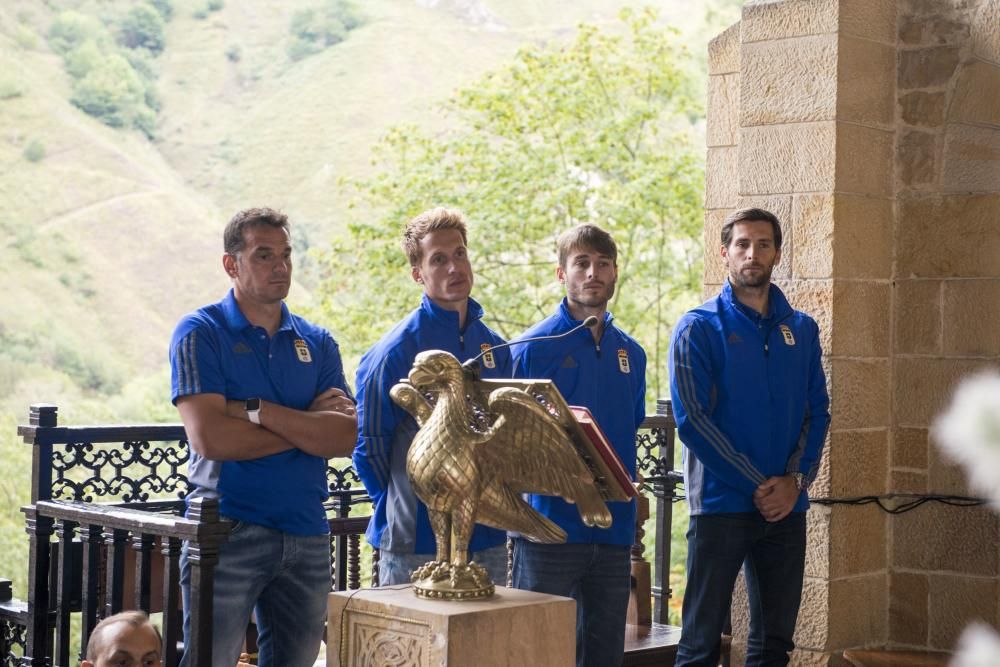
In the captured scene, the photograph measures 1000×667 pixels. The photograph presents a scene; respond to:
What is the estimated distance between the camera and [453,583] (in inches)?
91.2

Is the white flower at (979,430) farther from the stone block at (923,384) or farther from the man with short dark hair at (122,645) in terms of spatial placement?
the stone block at (923,384)

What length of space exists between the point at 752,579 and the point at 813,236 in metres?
1.09

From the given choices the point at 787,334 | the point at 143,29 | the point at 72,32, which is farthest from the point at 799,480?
the point at 143,29

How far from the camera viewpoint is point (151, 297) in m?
22.7

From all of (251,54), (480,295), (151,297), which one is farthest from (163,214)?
(480,295)

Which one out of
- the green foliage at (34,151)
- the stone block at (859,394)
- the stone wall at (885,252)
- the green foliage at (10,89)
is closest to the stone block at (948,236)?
the stone wall at (885,252)

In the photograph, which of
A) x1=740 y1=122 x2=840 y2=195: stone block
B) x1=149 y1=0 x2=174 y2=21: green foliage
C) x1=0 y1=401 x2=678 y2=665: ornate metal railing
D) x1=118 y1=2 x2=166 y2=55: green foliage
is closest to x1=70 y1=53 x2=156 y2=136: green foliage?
x1=118 y1=2 x2=166 y2=55: green foliage

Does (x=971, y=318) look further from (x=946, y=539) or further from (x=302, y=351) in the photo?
(x=302, y=351)

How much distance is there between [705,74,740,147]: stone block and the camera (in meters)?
4.57

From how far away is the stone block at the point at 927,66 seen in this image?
4.06 m

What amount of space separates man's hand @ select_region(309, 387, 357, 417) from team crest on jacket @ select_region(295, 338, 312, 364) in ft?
0.30

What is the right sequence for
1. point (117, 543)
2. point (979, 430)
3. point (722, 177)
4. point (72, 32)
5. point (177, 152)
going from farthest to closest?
1. point (177, 152)
2. point (72, 32)
3. point (722, 177)
4. point (117, 543)
5. point (979, 430)

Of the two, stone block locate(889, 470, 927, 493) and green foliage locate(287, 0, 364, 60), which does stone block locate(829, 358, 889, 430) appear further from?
green foliage locate(287, 0, 364, 60)

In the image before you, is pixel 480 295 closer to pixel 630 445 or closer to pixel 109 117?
pixel 630 445
